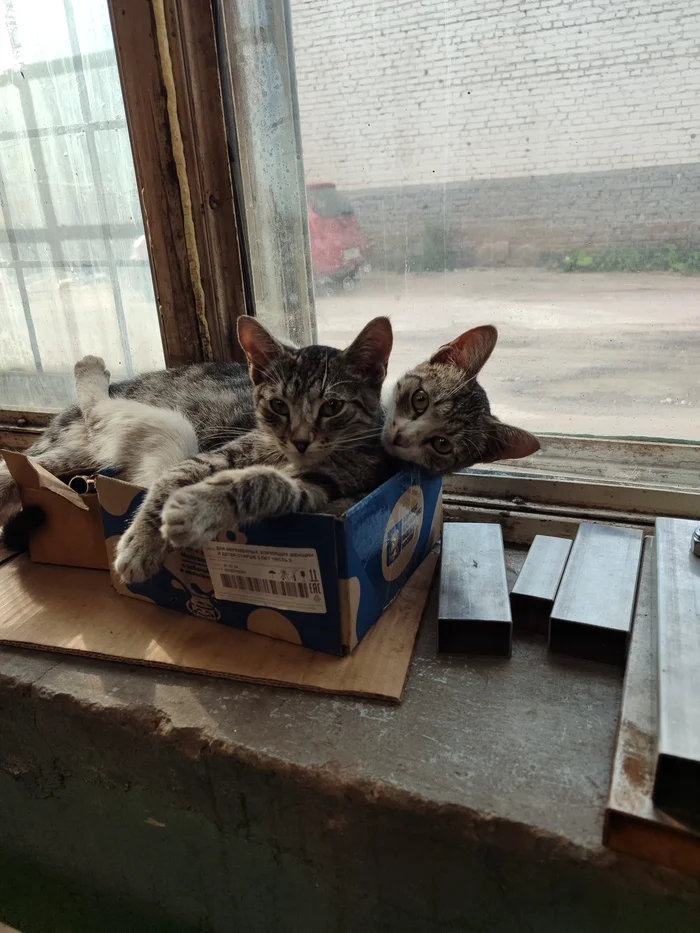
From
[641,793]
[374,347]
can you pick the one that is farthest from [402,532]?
[641,793]

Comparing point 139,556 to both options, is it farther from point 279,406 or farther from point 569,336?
point 569,336

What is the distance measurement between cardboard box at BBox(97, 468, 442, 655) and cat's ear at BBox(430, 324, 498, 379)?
23cm

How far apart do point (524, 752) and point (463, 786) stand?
11cm

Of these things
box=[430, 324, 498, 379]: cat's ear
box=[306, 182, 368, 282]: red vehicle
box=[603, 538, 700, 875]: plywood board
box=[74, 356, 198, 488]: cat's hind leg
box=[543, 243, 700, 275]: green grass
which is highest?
box=[306, 182, 368, 282]: red vehicle

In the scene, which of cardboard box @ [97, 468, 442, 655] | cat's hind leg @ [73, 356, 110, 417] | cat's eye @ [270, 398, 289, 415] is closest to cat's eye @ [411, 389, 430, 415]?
cardboard box @ [97, 468, 442, 655]

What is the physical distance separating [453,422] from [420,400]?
0.25 feet

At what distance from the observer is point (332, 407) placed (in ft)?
3.92

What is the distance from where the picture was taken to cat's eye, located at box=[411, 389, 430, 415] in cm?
117

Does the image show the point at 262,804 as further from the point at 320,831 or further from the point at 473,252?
the point at 473,252

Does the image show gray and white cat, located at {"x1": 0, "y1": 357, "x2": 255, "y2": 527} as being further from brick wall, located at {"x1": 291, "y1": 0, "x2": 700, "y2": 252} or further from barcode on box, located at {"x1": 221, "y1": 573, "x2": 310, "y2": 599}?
brick wall, located at {"x1": 291, "y1": 0, "x2": 700, "y2": 252}

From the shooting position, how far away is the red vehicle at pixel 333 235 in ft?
4.81

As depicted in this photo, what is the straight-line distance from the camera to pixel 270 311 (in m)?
1.59

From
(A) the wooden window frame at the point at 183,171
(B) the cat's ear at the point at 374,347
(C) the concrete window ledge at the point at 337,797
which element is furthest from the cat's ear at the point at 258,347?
(C) the concrete window ledge at the point at 337,797

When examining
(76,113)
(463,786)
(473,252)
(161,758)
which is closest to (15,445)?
(76,113)
